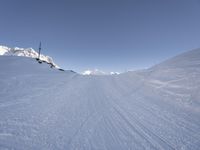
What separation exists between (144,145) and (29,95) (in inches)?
243

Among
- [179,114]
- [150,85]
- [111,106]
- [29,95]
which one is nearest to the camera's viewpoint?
[179,114]

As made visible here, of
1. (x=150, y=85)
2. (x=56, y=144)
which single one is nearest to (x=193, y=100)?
(x=150, y=85)

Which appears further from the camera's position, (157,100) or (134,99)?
(134,99)

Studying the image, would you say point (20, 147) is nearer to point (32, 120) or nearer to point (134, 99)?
point (32, 120)

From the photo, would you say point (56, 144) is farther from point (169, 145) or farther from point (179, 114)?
point (179, 114)

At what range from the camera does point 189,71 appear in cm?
826

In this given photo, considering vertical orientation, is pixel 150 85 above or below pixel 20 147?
above

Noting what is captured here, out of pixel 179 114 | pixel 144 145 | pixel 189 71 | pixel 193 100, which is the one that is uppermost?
pixel 189 71

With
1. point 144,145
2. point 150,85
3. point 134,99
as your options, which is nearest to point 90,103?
→ point 134,99

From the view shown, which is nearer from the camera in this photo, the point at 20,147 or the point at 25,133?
the point at 20,147

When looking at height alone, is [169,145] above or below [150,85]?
below

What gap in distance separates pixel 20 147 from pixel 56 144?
76 cm

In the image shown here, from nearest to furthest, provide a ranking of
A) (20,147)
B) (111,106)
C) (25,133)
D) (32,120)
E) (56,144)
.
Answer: (20,147)
(56,144)
(25,133)
(32,120)
(111,106)

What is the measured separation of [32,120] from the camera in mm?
4707
